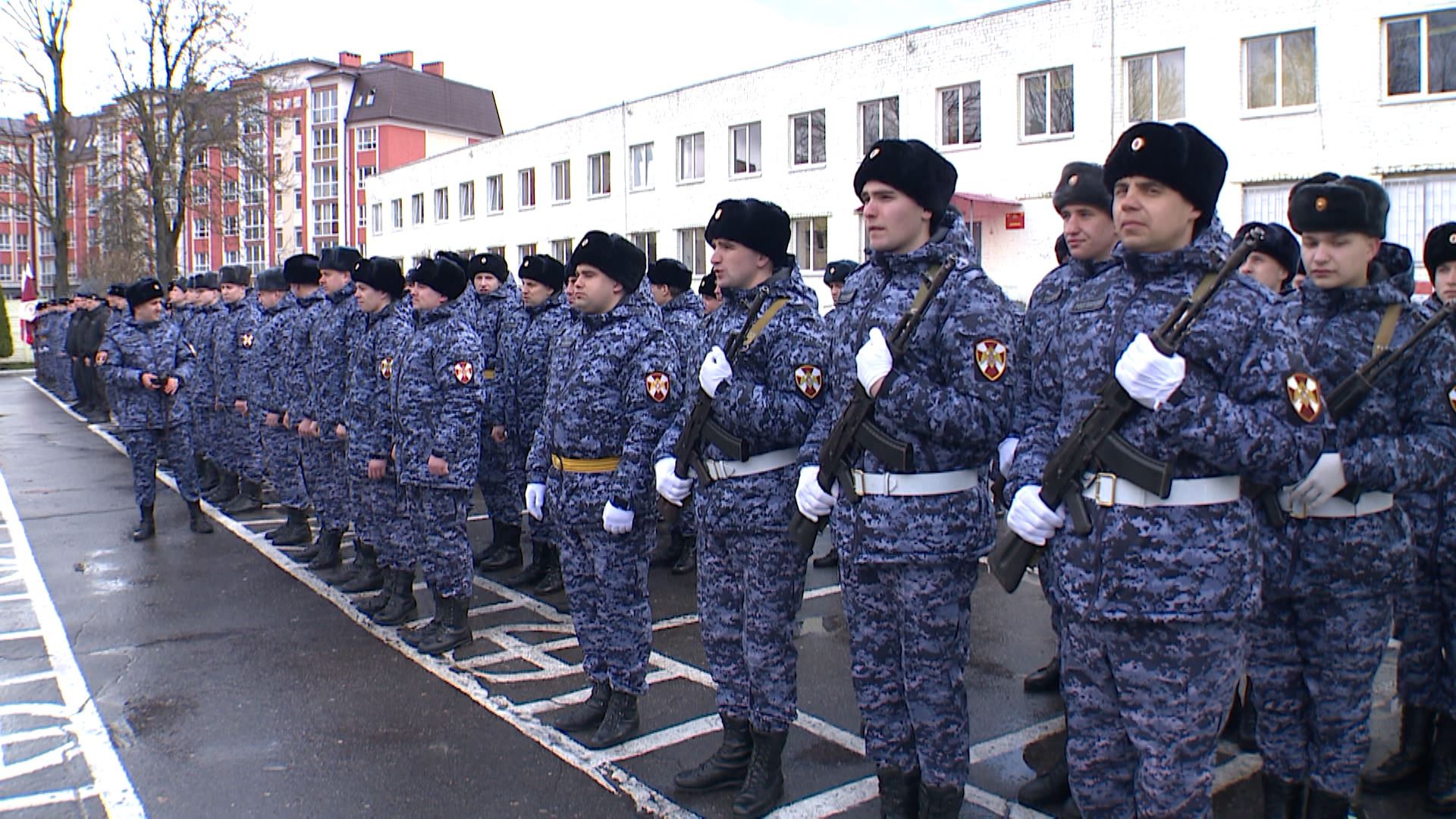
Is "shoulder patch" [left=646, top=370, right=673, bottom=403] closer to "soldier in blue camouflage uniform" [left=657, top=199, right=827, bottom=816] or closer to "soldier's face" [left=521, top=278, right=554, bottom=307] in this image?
"soldier in blue camouflage uniform" [left=657, top=199, right=827, bottom=816]

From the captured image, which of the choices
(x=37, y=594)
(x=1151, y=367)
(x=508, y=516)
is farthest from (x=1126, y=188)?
(x=37, y=594)

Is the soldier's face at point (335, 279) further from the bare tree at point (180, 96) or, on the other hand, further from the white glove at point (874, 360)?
the bare tree at point (180, 96)

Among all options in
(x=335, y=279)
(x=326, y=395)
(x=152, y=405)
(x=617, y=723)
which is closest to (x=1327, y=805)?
(x=617, y=723)

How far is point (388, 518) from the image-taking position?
21.4 feet

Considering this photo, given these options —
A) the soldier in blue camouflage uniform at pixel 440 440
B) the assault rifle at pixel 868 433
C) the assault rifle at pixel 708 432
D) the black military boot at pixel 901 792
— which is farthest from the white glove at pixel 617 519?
the soldier in blue camouflage uniform at pixel 440 440

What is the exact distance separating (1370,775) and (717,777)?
242 centimetres

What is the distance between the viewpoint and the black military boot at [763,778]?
393cm

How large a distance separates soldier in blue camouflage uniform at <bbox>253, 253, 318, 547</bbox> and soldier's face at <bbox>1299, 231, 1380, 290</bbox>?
701 centimetres

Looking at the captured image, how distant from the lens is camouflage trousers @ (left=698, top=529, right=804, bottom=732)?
3.96m

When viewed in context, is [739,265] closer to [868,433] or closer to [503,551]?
[868,433]

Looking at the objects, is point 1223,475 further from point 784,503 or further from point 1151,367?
point 784,503

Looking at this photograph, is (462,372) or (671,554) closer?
(462,372)

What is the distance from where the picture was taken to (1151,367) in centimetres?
267

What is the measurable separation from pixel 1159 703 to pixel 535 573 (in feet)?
17.8
